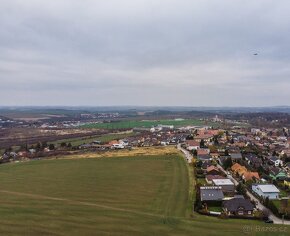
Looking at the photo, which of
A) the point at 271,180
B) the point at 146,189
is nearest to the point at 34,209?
the point at 146,189

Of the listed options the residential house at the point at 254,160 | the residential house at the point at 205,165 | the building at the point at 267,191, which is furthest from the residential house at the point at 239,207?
the residential house at the point at 254,160

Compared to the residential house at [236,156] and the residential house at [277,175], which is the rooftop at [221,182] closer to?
the residential house at [277,175]

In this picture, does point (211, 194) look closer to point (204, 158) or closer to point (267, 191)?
point (267, 191)

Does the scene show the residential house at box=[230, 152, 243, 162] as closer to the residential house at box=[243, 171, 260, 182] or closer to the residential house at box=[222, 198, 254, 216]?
the residential house at box=[243, 171, 260, 182]

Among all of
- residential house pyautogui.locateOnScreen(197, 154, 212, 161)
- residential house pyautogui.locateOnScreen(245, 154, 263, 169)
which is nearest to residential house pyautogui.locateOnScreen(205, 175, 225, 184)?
residential house pyautogui.locateOnScreen(245, 154, 263, 169)

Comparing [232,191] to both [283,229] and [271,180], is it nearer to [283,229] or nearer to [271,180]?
[271,180]

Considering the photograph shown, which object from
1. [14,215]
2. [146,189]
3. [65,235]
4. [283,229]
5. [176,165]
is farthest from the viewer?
[176,165]
